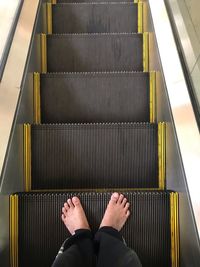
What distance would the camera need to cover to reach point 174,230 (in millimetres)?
1969

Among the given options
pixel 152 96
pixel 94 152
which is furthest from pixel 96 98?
pixel 94 152

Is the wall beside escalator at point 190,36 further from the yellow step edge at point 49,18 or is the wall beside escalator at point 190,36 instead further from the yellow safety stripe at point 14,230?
the yellow step edge at point 49,18

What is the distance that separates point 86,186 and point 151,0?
172 cm

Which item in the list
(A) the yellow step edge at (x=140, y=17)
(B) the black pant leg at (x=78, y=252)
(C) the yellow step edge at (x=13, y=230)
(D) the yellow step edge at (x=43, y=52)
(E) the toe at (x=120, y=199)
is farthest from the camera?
(A) the yellow step edge at (x=140, y=17)

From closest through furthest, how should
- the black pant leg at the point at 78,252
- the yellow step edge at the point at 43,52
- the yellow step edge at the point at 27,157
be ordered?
the black pant leg at the point at 78,252
the yellow step edge at the point at 27,157
the yellow step edge at the point at 43,52

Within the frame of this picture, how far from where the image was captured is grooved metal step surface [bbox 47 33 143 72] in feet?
10.3

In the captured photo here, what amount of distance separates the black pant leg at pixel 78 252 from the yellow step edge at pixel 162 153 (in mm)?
567

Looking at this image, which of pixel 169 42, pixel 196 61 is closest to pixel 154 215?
pixel 196 61

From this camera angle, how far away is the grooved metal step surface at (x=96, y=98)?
2.68 m

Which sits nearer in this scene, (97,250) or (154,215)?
(97,250)

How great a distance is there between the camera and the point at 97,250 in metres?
1.82

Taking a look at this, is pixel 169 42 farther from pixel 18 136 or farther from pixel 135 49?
pixel 18 136

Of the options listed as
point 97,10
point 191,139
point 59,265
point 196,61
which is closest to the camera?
point 59,265

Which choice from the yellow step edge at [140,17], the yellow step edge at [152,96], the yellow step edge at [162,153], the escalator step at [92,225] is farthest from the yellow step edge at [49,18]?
the escalator step at [92,225]
